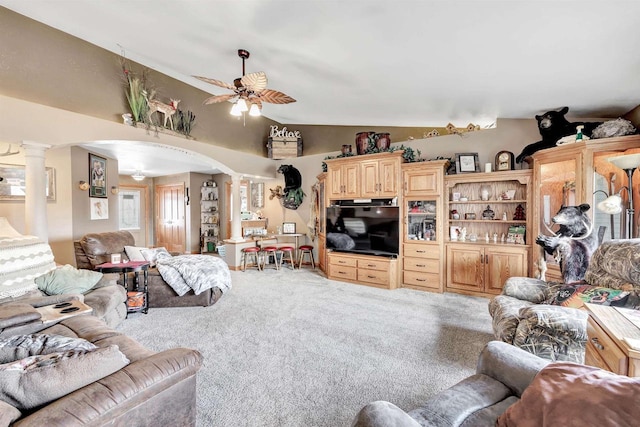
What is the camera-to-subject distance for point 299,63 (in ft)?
10.8

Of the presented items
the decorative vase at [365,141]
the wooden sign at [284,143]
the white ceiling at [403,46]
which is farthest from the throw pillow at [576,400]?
the wooden sign at [284,143]

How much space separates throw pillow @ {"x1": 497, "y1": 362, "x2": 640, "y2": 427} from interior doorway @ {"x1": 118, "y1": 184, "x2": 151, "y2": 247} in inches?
378

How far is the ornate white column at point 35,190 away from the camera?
11.1 ft

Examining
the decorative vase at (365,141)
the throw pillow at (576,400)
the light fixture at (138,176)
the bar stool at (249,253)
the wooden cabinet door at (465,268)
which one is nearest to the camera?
the throw pillow at (576,400)

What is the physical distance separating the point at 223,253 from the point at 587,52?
250 inches

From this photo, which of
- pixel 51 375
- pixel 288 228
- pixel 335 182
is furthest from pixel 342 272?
pixel 51 375

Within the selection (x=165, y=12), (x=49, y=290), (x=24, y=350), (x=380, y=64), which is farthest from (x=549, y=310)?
(x=49, y=290)

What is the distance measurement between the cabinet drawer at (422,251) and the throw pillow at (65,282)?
4.16 metres

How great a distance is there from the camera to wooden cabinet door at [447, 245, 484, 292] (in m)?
4.08

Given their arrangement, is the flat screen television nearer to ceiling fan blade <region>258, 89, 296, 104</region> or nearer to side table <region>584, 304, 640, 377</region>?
ceiling fan blade <region>258, 89, 296, 104</region>

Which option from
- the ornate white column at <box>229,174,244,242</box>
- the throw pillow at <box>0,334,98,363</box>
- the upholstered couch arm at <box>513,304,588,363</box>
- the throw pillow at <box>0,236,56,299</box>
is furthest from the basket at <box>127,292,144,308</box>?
the upholstered couch arm at <box>513,304,588,363</box>

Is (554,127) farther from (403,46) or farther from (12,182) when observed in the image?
(12,182)

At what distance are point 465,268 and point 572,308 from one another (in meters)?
2.16

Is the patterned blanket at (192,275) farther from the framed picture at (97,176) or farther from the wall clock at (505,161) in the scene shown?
the wall clock at (505,161)
